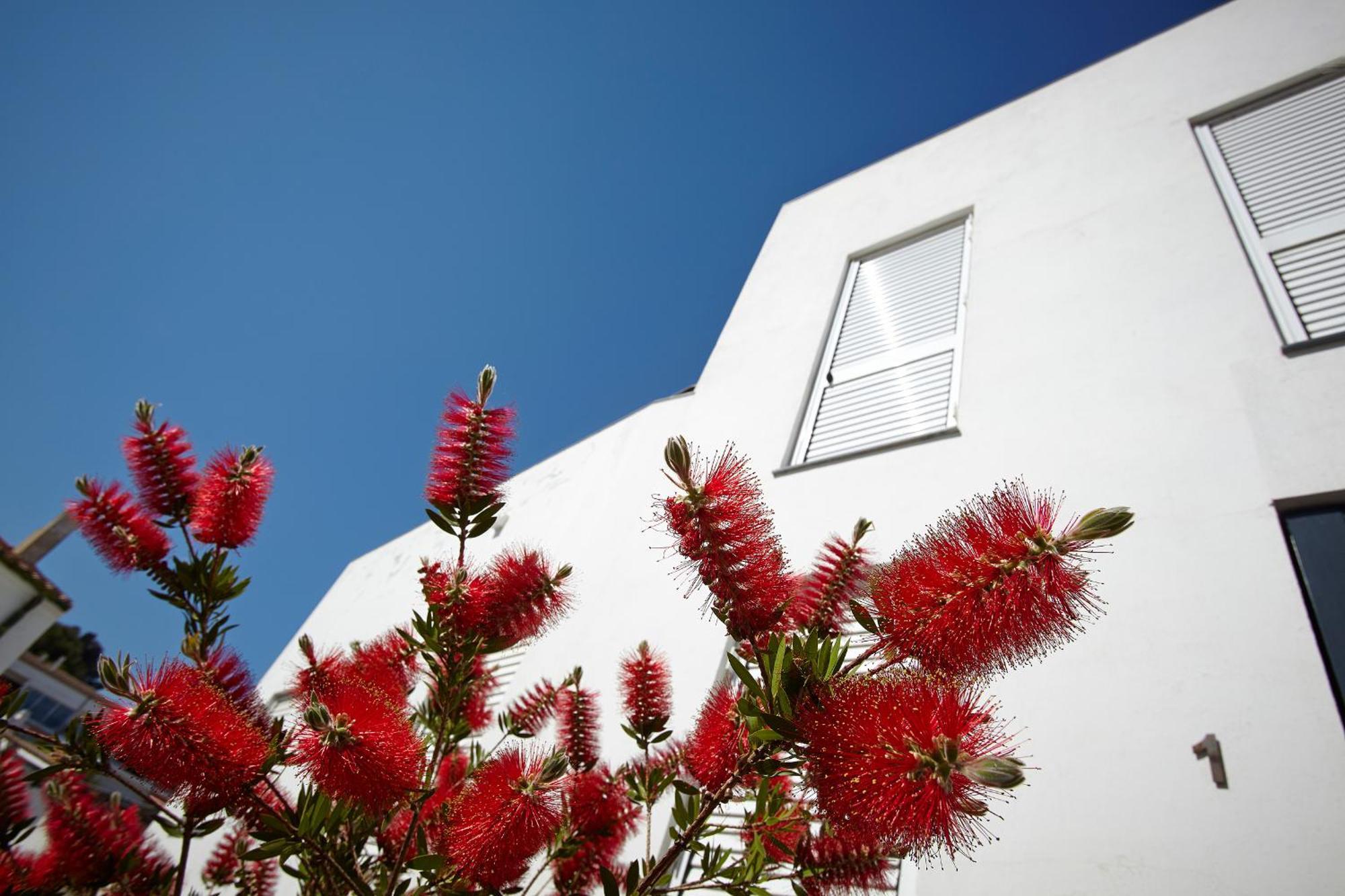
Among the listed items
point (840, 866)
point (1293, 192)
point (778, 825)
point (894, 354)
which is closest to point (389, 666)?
point (778, 825)

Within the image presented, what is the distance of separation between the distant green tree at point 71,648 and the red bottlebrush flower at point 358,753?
29.2m

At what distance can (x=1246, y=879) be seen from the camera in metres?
1.64

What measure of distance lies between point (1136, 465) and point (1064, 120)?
11.8 feet

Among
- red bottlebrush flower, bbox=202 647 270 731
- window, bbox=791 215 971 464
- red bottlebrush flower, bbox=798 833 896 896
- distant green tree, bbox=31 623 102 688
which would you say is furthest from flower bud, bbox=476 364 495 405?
distant green tree, bbox=31 623 102 688

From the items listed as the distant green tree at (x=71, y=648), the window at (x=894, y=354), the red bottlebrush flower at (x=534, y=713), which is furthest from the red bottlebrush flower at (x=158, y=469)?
the distant green tree at (x=71, y=648)

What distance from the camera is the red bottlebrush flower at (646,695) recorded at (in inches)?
68.8

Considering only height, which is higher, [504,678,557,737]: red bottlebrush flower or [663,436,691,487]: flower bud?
[663,436,691,487]: flower bud

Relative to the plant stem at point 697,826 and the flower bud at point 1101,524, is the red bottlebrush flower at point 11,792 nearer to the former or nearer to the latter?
the plant stem at point 697,826

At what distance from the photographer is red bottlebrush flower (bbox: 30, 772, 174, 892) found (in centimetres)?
169

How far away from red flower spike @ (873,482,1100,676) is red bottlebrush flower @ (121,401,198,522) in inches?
72.7

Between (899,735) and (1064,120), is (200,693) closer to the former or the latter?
(899,735)

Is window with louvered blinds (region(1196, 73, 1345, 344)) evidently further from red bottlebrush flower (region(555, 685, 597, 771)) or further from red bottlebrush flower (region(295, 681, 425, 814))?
red bottlebrush flower (region(295, 681, 425, 814))

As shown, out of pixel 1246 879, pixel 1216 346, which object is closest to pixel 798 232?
pixel 1216 346

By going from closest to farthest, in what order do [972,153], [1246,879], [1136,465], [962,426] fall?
[1246,879] < [1136,465] < [962,426] < [972,153]
